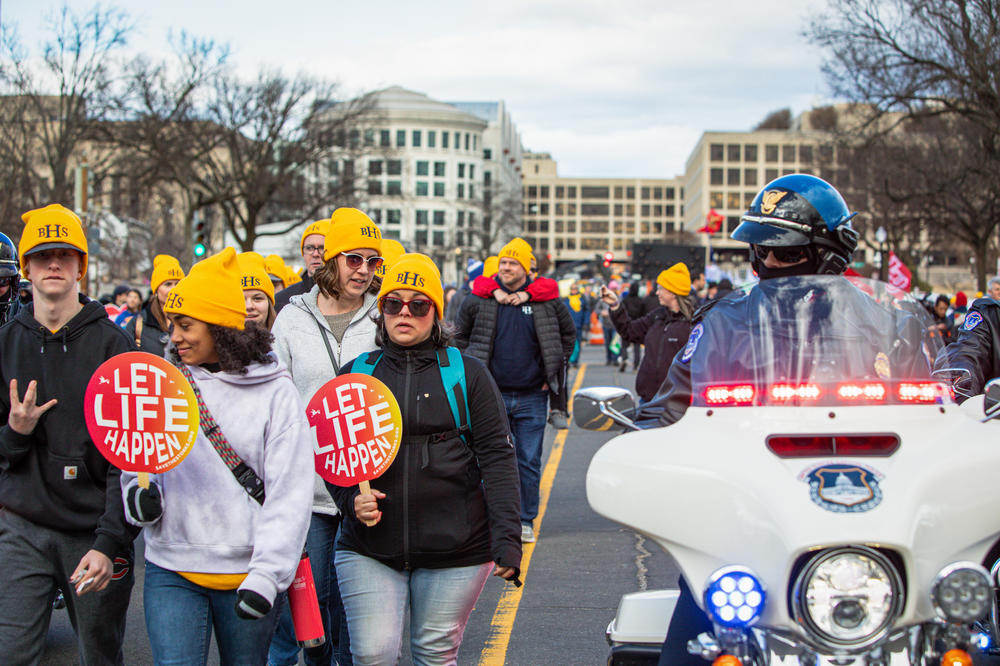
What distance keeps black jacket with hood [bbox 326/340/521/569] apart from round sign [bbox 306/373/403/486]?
0.41 ft

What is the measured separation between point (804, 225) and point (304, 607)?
197 cm

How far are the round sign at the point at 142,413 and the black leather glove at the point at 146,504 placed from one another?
0.29 ft

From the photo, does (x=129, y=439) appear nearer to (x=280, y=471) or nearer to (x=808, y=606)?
(x=280, y=471)

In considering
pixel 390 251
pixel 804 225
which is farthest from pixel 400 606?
pixel 390 251

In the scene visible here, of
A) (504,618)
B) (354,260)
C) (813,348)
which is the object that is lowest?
(504,618)

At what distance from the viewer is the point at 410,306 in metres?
3.96

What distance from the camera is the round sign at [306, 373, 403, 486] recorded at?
3.70 metres

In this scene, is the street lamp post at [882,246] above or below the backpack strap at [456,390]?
above

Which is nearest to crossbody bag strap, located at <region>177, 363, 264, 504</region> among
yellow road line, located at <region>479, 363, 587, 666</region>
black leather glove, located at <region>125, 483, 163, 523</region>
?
black leather glove, located at <region>125, 483, 163, 523</region>

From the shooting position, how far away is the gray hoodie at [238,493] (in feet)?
11.4

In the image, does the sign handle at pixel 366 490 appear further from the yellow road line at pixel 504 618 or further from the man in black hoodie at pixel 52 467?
the yellow road line at pixel 504 618

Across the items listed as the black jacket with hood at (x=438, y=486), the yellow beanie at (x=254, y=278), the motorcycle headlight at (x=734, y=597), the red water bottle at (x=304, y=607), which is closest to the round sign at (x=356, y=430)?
the black jacket with hood at (x=438, y=486)

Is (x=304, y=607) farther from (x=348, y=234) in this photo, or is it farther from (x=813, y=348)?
(x=348, y=234)

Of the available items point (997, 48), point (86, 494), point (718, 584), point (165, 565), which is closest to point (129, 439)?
point (165, 565)
